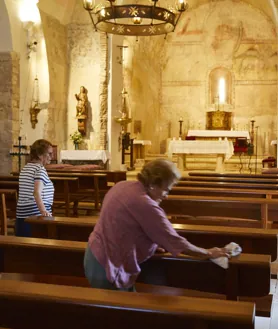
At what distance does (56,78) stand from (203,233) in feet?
39.1

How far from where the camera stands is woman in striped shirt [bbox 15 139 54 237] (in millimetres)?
4789

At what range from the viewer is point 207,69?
22000mm

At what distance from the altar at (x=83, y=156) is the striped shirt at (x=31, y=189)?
9.33 metres

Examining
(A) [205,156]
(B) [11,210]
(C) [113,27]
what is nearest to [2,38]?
(C) [113,27]

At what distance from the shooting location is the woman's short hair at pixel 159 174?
261 centimetres

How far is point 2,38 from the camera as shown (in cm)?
1278

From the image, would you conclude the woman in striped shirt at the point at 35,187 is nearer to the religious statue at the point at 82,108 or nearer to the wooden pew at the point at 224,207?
the wooden pew at the point at 224,207

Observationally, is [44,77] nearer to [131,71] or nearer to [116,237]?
[131,71]

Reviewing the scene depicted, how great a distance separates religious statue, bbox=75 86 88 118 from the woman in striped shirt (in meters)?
10.2

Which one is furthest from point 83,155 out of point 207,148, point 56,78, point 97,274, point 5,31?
point 97,274

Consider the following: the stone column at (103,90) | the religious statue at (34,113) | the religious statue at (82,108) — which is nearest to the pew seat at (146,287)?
the religious statue at (34,113)

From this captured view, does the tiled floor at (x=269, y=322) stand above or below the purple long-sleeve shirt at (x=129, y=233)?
below

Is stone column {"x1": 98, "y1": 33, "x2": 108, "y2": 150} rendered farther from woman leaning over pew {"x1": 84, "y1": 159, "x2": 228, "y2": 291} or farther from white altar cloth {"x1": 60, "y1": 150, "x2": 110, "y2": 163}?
woman leaning over pew {"x1": 84, "y1": 159, "x2": 228, "y2": 291}

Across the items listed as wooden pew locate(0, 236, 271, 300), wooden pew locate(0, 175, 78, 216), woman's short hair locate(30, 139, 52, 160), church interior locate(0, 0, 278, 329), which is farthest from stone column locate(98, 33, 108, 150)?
wooden pew locate(0, 236, 271, 300)
